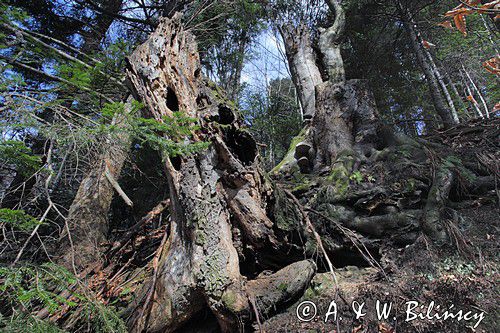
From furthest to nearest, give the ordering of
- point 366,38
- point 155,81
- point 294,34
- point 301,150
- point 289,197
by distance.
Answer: point 366,38, point 294,34, point 301,150, point 289,197, point 155,81

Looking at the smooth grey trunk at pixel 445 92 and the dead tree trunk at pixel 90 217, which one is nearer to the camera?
the dead tree trunk at pixel 90 217

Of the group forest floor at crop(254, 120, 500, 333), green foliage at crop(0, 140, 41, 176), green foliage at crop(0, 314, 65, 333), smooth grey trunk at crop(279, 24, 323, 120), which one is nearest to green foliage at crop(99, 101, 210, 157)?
green foliage at crop(0, 140, 41, 176)

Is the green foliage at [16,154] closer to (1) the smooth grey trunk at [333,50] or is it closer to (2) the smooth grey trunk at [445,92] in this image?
(1) the smooth grey trunk at [333,50]

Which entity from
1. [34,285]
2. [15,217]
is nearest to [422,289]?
[34,285]

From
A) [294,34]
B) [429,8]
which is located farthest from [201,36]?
[429,8]

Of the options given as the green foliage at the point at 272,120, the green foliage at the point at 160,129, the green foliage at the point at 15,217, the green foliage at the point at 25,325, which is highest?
the green foliage at the point at 272,120

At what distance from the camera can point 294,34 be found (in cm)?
631

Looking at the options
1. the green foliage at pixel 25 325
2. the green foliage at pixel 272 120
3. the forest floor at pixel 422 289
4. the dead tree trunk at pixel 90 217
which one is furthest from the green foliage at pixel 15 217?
the green foliage at pixel 272 120

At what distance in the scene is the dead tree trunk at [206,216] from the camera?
206 cm

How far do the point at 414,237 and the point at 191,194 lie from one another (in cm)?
219

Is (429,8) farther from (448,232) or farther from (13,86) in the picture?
(13,86)

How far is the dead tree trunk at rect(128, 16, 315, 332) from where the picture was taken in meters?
2.06

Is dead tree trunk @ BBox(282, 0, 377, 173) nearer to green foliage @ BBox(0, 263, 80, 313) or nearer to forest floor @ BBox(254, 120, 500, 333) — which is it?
forest floor @ BBox(254, 120, 500, 333)

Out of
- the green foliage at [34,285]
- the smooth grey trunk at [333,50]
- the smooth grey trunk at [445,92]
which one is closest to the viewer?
the green foliage at [34,285]
